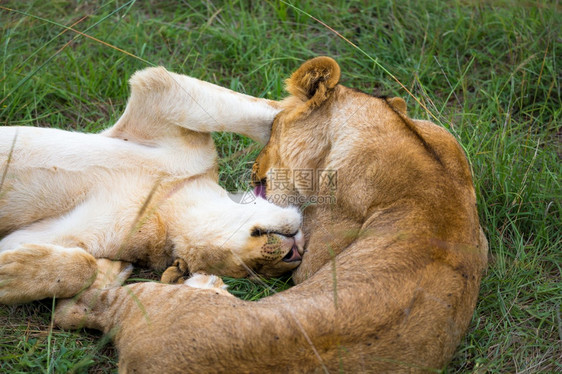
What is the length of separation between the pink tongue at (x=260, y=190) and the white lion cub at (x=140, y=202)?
81 mm

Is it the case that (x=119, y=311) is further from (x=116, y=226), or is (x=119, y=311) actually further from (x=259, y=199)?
(x=259, y=199)

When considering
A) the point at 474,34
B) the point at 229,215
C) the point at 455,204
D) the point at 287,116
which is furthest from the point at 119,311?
the point at 474,34

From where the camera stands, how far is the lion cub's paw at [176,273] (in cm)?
337

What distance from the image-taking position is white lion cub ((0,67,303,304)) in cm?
326

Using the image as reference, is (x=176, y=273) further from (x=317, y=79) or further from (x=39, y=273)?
(x=317, y=79)

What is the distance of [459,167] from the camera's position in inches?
128

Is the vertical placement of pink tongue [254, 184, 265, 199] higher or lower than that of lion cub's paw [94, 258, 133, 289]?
higher

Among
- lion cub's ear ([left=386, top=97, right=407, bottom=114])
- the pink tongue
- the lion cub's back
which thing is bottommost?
the pink tongue

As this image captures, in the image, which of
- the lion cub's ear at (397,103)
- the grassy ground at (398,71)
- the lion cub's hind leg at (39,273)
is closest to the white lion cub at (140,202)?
the lion cub's hind leg at (39,273)

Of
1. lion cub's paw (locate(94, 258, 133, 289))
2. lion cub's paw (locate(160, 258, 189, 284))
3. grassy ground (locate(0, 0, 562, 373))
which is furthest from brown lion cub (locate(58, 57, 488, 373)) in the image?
grassy ground (locate(0, 0, 562, 373))

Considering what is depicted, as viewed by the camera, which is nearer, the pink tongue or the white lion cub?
the white lion cub

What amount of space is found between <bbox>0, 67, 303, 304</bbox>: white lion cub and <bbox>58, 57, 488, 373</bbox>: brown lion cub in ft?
0.65

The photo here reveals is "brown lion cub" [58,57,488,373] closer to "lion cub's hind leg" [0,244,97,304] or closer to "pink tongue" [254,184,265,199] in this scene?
"pink tongue" [254,184,265,199]

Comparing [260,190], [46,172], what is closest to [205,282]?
[260,190]
